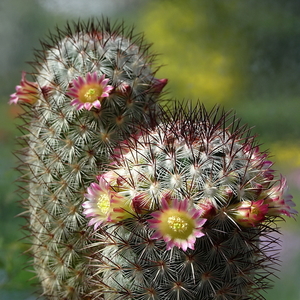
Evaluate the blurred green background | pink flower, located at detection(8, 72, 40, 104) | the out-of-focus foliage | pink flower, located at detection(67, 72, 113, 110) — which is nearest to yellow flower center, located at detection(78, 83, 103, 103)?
pink flower, located at detection(67, 72, 113, 110)

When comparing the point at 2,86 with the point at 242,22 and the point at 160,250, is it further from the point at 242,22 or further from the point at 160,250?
the point at 160,250

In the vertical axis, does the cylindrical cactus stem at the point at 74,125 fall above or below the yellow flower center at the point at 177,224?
above

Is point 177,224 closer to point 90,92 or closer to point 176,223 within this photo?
point 176,223

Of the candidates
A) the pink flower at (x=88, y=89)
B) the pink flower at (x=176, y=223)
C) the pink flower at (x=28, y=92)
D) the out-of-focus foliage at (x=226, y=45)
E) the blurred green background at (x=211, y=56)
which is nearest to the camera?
the pink flower at (x=176, y=223)

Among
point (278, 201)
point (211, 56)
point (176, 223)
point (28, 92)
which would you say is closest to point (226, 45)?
point (211, 56)

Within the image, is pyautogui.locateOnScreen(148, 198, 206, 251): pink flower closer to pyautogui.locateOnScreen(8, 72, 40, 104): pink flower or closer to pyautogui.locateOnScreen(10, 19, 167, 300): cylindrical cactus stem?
pyautogui.locateOnScreen(10, 19, 167, 300): cylindrical cactus stem

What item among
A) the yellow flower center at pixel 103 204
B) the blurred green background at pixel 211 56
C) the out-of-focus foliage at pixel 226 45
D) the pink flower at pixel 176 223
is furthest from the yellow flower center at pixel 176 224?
the out-of-focus foliage at pixel 226 45

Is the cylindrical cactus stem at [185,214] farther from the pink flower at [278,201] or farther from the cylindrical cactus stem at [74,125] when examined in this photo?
the cylindrical cactus stem at [74,125]
